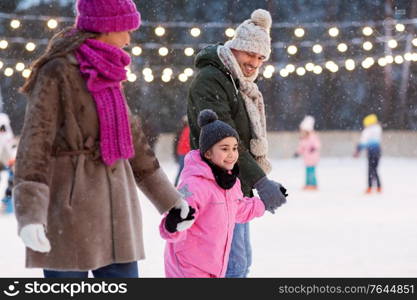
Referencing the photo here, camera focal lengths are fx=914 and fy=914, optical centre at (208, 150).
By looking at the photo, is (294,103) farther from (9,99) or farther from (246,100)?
(246,100)

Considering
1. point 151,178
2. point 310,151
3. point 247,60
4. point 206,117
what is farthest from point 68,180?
point 310,151

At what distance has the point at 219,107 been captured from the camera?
3.90 meters

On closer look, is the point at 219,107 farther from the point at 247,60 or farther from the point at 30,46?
the point at 30,46

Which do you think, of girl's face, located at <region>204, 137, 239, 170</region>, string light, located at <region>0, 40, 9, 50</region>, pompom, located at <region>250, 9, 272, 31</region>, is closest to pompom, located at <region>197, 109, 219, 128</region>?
girl's face, located at <region>204, 137, 239, 170</region>

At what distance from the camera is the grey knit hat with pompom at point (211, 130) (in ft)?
12.2

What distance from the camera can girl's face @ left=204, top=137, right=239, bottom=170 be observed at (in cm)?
373

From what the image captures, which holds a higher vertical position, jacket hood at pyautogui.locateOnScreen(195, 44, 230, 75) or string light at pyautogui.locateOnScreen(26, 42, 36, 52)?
string light at pyautogui.locateOnScreen(26, 42, 36, 52)

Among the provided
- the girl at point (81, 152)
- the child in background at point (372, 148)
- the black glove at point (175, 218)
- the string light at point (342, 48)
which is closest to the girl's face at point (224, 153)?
the black glove at point (175, 218)

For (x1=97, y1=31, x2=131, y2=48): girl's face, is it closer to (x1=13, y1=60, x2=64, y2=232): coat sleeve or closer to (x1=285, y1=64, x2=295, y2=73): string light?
(x1=13, y1=60, x2=64, y2=232): coat sleeve

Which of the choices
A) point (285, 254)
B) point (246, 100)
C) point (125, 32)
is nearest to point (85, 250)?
point (125, 32)

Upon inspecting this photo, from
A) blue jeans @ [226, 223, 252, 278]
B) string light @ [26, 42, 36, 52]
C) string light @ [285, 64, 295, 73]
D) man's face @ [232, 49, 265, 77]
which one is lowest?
blue jeans @ [226, 223, 252, 278]

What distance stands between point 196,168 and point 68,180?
115cm

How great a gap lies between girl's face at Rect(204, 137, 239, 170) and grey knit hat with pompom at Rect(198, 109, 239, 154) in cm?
2

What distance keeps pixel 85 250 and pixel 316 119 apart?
2020cm
